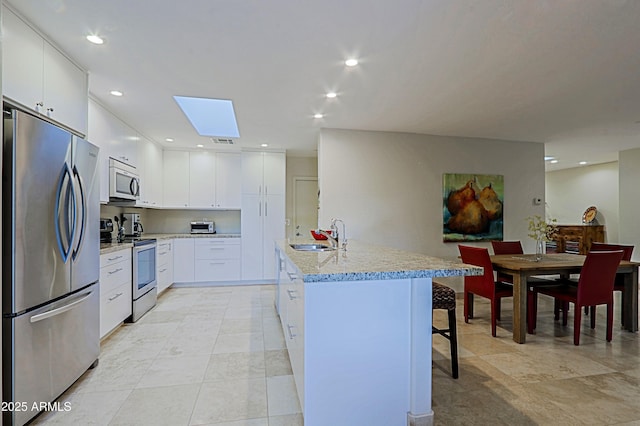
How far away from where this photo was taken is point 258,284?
5.50 metres

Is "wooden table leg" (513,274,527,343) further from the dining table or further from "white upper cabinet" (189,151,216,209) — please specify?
"white upper cabinet" (189,151,216,209)

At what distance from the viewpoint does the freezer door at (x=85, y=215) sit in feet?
6.91

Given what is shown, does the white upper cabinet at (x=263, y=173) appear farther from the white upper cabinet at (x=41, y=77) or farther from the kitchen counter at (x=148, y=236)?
the white upper cabinet at (x=41, y=77)

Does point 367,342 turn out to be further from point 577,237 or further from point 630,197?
point 577,237

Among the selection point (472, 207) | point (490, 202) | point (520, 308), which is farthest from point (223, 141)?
point (520, 308)

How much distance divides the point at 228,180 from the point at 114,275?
2837 millimetres

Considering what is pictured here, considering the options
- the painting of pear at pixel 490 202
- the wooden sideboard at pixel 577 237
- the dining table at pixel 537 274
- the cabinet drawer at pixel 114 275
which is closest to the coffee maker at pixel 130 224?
the cabinet drawer at pixel 114 275

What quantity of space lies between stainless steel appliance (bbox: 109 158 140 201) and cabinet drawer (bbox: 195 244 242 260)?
4.79ft

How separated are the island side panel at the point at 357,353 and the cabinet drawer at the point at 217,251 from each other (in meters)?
4.06

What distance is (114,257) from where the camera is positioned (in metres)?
3.06

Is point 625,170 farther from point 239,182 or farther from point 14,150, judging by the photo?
point 14,150

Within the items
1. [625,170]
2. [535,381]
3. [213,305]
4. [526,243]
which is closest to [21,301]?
[213,305]

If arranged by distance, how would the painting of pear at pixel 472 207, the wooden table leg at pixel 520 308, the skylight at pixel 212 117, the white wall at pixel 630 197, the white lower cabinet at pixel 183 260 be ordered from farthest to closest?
the white wall at pixel 630 197 → the white lower cabinet at pixel 183 260 → the painting of pear at pixel 472 207 → the skylight at pixel 212 117 → the wooden table leg at pixel 520 308

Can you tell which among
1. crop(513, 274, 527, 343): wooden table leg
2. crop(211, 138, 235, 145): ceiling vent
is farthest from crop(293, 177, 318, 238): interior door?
crop(513, 274, 527, 343): wooden table leg
